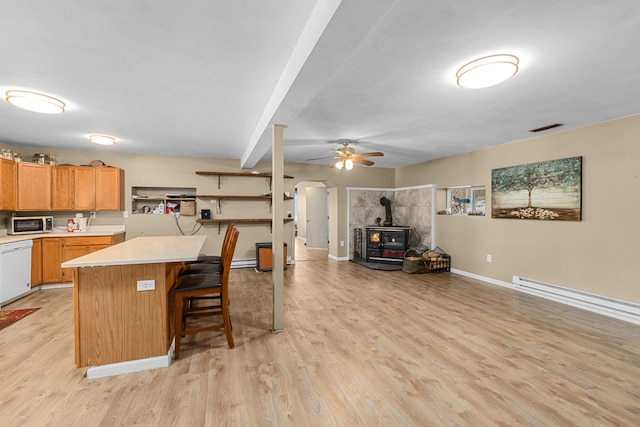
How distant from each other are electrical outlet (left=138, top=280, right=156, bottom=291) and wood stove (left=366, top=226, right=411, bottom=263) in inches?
197

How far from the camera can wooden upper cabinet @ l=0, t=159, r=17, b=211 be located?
13.5ft

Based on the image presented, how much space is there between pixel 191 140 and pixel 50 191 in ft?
8.46

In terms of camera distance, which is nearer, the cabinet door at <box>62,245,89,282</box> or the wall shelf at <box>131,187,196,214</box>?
the cabinet door at <box>62,245,89,282</box>

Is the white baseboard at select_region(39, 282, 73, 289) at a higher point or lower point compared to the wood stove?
lower

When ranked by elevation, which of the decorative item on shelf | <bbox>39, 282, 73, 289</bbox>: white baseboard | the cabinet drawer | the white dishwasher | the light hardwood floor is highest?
the decorative item on shelf

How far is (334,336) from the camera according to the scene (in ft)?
9.30

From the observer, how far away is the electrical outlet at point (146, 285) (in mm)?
2242

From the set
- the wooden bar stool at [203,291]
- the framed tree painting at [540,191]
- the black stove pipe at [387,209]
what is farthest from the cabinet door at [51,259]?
the framed tree painting at [540,191]

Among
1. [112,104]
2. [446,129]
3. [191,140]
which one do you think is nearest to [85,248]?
[191,140]

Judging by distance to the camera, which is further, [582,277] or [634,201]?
[582,277]

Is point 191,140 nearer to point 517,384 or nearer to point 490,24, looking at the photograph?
point 490,24

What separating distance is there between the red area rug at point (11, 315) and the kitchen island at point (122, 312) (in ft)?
6.09

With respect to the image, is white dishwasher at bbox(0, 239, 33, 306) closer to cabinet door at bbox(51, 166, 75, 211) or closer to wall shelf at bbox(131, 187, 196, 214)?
cabinet door at bbox(51, 166, 75, 211)

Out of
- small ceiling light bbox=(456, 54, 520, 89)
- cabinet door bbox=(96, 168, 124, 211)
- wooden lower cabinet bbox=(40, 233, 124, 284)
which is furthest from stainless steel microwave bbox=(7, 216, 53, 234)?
small ceiling light bbox=(456, 54, 520, 89)
